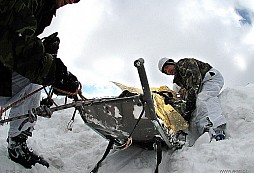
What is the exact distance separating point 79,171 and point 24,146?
55 centimetres

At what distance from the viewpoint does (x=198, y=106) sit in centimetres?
423

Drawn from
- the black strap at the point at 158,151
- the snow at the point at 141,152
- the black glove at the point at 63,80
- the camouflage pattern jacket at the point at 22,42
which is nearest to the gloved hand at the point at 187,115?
the snow at the point at 141,152

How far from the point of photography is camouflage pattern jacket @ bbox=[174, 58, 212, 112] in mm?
4244

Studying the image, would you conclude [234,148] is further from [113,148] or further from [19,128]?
[19,128]

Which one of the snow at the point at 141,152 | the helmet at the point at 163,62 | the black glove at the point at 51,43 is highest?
the black glove at the point at 51,43

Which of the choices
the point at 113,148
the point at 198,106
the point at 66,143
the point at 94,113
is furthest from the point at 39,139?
the point at 198,106

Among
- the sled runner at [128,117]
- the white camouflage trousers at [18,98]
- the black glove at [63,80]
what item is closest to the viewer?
the sled runner at [128,117]

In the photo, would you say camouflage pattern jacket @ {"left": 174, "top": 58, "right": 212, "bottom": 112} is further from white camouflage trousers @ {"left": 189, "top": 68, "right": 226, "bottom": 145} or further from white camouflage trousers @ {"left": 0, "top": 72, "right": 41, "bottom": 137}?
white camouflage trousers @ {"left": 0, "top": 72, "right": 41, "bottom": 137}

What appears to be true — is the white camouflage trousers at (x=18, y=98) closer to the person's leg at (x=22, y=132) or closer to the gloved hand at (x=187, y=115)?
the person's leg at (x=22, y=132)

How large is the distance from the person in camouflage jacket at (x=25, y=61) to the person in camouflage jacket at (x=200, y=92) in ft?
6.49

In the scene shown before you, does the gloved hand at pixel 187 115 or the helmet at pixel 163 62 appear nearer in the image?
the gloved hand at pixel 187 115

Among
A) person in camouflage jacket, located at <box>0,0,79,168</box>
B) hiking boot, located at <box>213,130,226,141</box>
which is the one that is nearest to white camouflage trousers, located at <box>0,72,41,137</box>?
person in camouflage jacket, located at <box>0,0,79,168</box>

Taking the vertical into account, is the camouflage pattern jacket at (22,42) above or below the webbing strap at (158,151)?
above

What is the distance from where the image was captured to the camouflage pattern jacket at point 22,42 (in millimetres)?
1925
